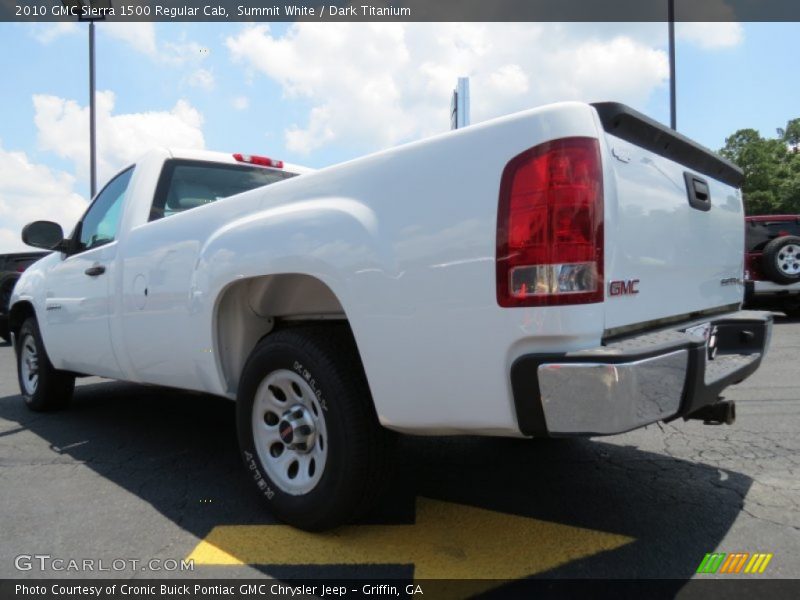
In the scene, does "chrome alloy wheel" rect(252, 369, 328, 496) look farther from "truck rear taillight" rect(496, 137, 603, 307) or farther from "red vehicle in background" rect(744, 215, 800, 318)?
"red vehicle in background" rect(744, 215, 800, 318)

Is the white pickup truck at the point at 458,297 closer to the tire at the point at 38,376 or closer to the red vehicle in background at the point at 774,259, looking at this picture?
the tire at the point at 38,376

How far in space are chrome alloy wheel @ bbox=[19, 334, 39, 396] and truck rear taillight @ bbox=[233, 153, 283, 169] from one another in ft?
8.09

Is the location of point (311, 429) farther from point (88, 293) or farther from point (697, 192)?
point (88, 293)

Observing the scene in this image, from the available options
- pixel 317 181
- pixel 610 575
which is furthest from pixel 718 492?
pixel 317 181

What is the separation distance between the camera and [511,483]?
10.6 ft

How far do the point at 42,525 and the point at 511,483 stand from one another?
2.27m

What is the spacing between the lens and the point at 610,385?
184 centimetres

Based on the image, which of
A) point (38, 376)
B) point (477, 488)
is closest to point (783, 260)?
point (477, 488)

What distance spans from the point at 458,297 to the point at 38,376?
451 centimetres

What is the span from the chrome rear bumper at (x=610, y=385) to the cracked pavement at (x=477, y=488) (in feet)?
2.33

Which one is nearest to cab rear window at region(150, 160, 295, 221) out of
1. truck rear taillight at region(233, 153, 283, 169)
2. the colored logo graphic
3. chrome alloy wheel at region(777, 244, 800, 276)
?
truck rear taillight at region(233, 153, 283, 169)

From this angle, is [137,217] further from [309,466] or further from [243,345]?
[309,466]

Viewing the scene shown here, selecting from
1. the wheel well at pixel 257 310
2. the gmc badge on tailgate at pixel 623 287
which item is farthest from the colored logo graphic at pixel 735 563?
the wheel well at pixel 257 310

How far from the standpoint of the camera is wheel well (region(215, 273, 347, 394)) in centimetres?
291
